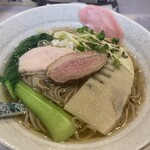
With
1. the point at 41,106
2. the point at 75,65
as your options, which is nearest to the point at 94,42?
the point at 75,65

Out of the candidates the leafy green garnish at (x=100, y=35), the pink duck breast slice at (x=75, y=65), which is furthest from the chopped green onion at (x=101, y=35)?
the pink duck breast slice at (x=75, y=65)

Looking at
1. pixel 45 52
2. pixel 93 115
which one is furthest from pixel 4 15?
Result: pixel 93 115

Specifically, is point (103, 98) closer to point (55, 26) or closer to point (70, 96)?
point (70, 96)

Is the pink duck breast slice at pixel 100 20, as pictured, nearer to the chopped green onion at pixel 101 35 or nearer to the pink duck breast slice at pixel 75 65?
the chopped green onion at pixel 101 35

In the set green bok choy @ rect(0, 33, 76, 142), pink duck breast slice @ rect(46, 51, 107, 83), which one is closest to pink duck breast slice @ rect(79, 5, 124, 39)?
pink duck breast slice @ rect(46, 51, 107, 83)

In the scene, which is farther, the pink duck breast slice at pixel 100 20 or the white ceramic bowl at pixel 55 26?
the pink duck breast slice at pixel 100 20
